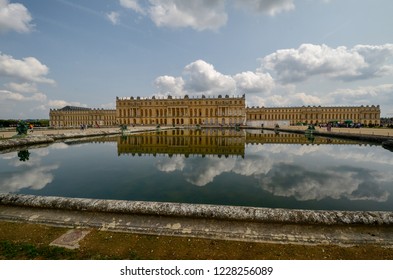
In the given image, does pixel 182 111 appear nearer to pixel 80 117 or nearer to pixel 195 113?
pixel 195 113

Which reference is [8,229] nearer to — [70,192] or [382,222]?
[70,192]

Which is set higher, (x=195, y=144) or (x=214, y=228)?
(x=195, y=144)

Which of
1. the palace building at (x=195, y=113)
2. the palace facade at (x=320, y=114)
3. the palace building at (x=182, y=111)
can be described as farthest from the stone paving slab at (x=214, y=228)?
the palace facade at (x=320, y=114)

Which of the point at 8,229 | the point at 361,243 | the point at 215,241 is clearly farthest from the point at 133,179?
the point at 361,243

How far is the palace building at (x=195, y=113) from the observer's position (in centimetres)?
10119

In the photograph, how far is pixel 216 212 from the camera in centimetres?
512

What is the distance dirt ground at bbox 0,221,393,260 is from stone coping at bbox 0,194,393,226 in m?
0.88

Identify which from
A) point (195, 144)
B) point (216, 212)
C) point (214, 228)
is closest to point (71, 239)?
point (214, 228)

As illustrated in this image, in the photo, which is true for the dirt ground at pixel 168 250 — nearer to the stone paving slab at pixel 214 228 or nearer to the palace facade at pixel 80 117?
the stone paving slab at pixel 214 228

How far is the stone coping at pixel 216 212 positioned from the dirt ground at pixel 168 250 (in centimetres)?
88

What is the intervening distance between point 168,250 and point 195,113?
101338 mm

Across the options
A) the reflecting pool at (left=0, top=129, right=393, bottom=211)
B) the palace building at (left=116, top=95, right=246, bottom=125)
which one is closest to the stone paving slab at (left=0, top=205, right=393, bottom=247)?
the reflecting pool at (left=0, top=129, right=393, bottom=211)

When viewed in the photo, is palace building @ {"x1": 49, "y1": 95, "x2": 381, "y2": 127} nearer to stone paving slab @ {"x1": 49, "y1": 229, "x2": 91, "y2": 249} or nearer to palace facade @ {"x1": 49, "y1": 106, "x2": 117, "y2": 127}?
palace facade @ {"x1": 49, "y1": 106, "x2": 117, "y2": 127}

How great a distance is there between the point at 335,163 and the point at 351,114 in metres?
123
